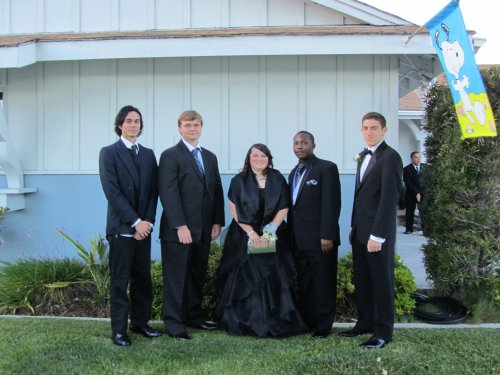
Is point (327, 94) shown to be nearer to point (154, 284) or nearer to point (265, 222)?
point (265, 222)

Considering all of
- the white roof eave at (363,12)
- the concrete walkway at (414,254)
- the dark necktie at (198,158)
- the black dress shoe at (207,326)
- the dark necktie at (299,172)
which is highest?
the white roof eave at (363,12)

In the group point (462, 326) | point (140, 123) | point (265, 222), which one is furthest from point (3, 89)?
point (462, 326)

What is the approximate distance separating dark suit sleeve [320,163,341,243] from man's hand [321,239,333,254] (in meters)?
0.03

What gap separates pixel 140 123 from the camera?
446cm

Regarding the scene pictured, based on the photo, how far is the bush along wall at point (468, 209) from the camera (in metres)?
5.19

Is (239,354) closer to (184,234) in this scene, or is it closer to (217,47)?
(184,234)

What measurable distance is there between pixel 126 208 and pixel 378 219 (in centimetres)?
204

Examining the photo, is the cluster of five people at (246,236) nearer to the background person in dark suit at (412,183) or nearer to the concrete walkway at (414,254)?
the concrete walkway at (414,254)

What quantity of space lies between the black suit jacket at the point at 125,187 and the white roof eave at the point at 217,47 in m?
1.85

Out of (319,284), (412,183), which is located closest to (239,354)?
(319,284)

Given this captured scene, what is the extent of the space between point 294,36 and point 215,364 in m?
3.59

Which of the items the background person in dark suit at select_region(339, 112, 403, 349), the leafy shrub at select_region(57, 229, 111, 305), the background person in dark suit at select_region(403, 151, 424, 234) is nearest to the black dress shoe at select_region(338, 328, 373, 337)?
the background person in dark suit at select_region(339, 112, 403, 349)

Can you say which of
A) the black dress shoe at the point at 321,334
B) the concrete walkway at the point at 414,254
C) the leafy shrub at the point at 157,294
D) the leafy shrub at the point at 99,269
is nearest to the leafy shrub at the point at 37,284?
the leafy shrub at the point at 99,269

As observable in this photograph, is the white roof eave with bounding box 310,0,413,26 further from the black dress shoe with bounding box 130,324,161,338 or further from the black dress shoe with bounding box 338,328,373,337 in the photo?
the black dress shoe with bounding box 130,324,161,338
